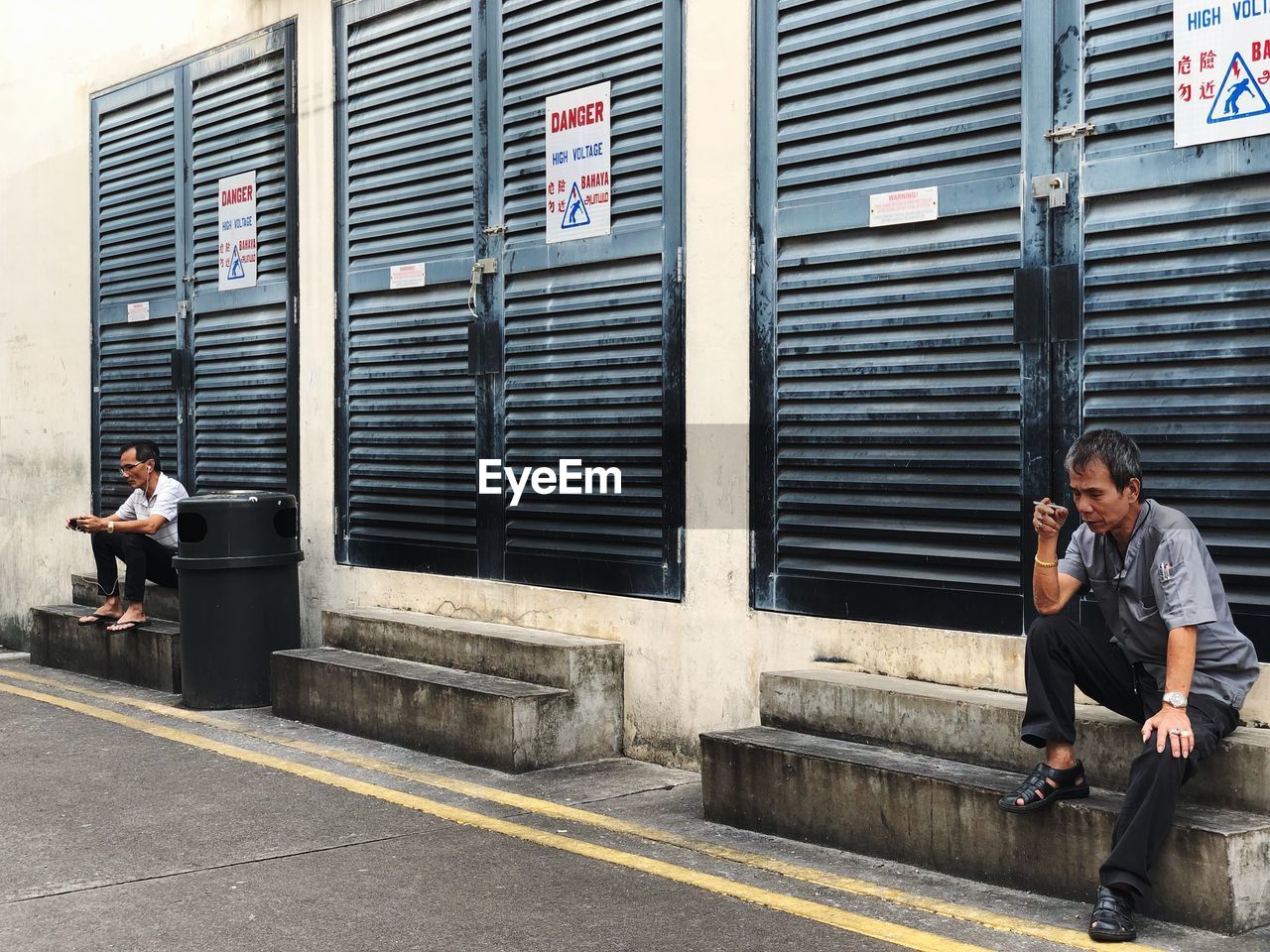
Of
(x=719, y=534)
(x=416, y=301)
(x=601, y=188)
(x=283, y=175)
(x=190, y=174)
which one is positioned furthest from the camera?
(x=190, y=174)

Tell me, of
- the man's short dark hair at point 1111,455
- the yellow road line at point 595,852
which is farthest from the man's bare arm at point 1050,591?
the yellow road line at point 595,852

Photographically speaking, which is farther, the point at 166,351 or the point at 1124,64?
the point at 166,351

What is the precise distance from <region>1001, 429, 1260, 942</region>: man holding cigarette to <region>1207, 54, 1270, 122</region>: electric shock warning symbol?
3.54 ft

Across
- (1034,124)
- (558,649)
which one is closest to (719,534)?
(558,649)

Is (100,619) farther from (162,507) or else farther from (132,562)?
(162,507)

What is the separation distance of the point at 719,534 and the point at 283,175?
4109 mm

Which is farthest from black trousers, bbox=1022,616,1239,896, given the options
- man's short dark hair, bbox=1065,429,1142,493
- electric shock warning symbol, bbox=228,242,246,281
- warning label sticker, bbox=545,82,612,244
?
electric shock warning symbol, bbox=228,242,246,281

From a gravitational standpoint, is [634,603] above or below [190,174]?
below

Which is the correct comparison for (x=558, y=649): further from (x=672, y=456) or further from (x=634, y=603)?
(x=672, y=456)

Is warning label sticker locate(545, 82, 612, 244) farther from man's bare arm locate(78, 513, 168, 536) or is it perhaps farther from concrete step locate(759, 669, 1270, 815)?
man's bare arm locate(78, 513, 168, 536)

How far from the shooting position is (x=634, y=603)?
23.2 feet

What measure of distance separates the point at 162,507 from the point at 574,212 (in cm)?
364

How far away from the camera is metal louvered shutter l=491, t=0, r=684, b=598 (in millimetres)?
6922

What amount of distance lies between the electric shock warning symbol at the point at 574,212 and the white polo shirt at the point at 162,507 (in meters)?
3.47
